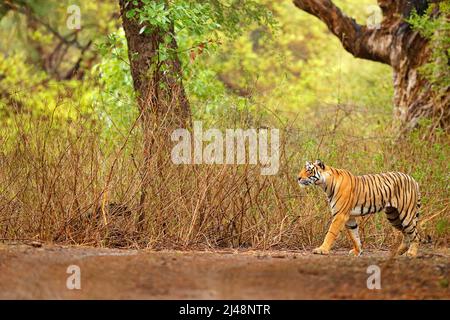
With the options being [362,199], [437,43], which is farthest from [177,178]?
[437,43]

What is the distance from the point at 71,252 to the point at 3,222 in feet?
6.49

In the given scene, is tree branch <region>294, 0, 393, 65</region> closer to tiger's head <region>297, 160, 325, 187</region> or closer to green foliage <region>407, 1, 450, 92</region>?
green foliage <region>407, 1, 450, 92</region>

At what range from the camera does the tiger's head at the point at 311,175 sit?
1024 cm

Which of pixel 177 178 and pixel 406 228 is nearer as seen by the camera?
pixel 406 228

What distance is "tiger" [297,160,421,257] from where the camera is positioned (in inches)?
404

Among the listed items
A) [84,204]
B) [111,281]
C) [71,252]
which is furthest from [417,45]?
[111,281]

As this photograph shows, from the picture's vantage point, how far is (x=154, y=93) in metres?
11.6

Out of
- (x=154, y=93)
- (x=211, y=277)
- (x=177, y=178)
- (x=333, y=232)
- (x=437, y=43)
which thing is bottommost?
(x=211, y=277)

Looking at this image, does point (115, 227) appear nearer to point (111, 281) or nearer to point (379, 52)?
point (111, 281)

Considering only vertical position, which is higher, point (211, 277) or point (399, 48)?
point (399, 48)

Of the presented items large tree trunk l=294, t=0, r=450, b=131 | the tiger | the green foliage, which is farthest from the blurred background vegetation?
large tree trunk l=294, t=0, r=450, b=131

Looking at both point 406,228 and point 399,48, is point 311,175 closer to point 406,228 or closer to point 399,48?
point 406,228

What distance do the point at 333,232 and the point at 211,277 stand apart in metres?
3.06

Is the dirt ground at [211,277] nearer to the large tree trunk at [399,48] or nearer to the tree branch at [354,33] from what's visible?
the large tree trunk at [399,48]
